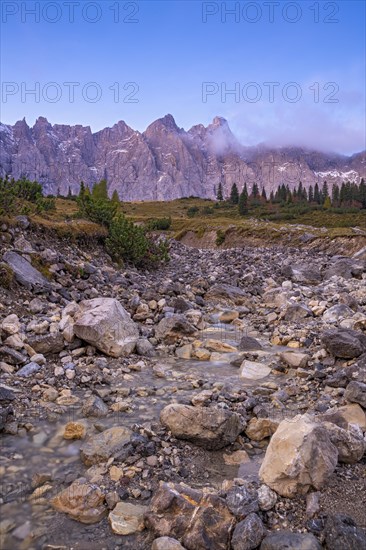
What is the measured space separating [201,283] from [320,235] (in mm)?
22433

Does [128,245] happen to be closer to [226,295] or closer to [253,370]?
[226,295]

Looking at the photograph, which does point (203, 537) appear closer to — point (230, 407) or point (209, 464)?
point (209, 464)

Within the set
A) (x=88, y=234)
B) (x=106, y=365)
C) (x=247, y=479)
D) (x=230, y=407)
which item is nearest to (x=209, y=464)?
(x=247, y=479)

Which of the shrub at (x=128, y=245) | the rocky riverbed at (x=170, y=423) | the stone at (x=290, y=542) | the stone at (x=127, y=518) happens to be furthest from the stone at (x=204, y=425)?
the shrub at (x=128, y=245)

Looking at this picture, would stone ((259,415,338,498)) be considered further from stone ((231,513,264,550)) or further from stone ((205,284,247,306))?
stone ((205,284,247,306))

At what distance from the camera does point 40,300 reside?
36.4 feet

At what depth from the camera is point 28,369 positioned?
7.63 metres

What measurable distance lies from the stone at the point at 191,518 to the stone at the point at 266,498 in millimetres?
421

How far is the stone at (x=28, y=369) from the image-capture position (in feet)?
24.5

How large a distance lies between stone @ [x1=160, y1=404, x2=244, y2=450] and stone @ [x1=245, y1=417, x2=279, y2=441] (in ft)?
0.48

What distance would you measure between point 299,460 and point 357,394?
232 cm

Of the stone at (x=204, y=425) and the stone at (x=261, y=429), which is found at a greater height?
the stone at (x=204, y=425)

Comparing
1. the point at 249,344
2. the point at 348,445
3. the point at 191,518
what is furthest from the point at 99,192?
the point at 191,518

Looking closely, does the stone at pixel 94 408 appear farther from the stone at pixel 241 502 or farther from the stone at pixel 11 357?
the stone at pixel 241 502
